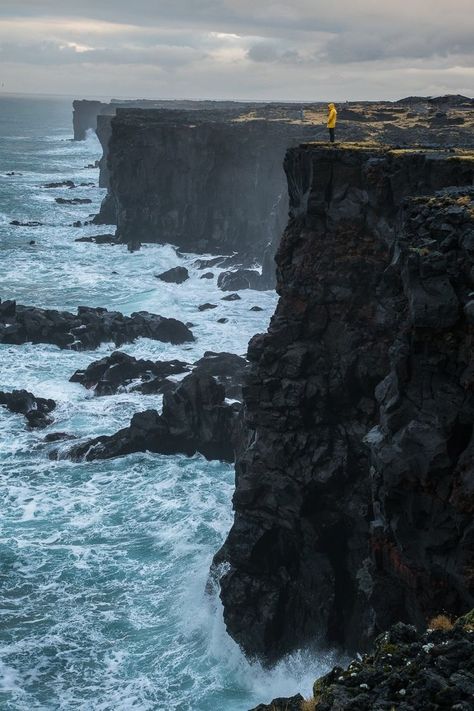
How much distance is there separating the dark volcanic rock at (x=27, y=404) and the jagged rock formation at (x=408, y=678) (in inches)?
1529

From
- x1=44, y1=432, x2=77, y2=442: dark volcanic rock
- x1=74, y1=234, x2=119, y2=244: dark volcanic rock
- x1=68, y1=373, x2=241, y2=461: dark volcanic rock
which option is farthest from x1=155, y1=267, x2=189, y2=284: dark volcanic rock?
x1=68, y1=373, x2=241, y2=461: dark volcanic rock

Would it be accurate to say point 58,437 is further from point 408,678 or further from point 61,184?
point 61,184

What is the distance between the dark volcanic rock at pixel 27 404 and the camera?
2121 inches

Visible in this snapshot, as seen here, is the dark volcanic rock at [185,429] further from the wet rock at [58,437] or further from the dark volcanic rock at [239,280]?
the dark volcanic rock at [239,280]

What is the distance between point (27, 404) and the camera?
180ft

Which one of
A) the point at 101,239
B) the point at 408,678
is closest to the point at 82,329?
the point at 101,239

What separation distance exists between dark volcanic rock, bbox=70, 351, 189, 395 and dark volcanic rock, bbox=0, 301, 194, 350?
7.16 m

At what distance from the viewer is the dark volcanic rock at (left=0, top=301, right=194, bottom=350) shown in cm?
6800

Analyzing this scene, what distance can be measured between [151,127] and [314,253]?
240ft

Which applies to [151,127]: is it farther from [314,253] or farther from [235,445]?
[314,253]

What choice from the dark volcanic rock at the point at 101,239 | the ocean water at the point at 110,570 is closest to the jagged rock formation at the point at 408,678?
the ocean water at the point at 110,570

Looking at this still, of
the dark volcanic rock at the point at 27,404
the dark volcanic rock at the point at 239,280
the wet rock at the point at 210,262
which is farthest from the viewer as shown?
the wet rock at the point at 210,262

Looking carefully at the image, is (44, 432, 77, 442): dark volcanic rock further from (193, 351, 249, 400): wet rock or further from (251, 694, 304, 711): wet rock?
(251, 694, 304, 711): wet rock

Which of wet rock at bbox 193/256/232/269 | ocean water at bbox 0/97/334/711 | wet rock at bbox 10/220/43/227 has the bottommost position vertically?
ocean water at bbox 0/97/334/711
